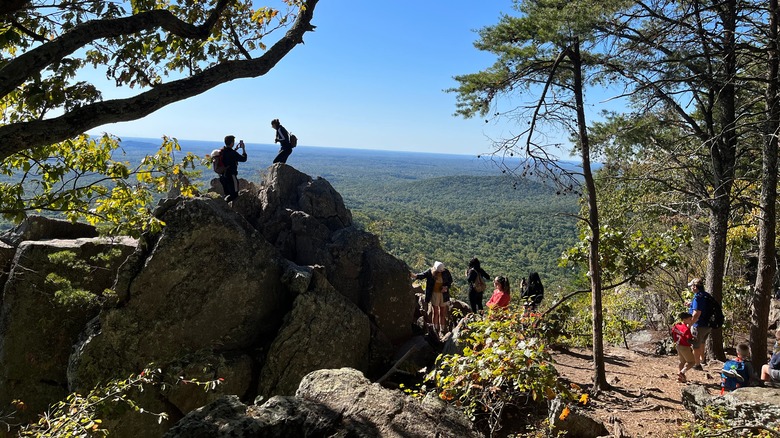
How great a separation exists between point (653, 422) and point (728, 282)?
9.11m

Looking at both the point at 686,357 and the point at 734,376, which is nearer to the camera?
the point at 734,376

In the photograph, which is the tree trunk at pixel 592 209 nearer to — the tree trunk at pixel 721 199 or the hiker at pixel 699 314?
the hiker at pixel 699 314

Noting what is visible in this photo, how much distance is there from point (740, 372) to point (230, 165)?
1023 centimetres

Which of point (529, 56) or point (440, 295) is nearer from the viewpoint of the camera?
point (529, 56)

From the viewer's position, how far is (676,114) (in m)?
11.0

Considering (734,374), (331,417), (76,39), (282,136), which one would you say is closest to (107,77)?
(76,39)

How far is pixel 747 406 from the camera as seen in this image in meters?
5.44

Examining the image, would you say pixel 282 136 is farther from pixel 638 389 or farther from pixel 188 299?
pixel 638 389

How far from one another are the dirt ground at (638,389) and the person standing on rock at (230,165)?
26.2ft

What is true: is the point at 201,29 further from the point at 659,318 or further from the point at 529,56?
the point at 659,318

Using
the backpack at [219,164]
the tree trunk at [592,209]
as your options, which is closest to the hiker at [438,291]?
the tree trunk at [592,209]

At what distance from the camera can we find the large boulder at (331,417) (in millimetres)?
3371

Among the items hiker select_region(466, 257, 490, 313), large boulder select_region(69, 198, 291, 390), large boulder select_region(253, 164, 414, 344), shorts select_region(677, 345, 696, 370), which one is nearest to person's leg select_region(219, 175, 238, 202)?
large boulder select_region(253, 164, 414, 344)

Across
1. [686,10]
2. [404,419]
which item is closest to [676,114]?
[686,10]
